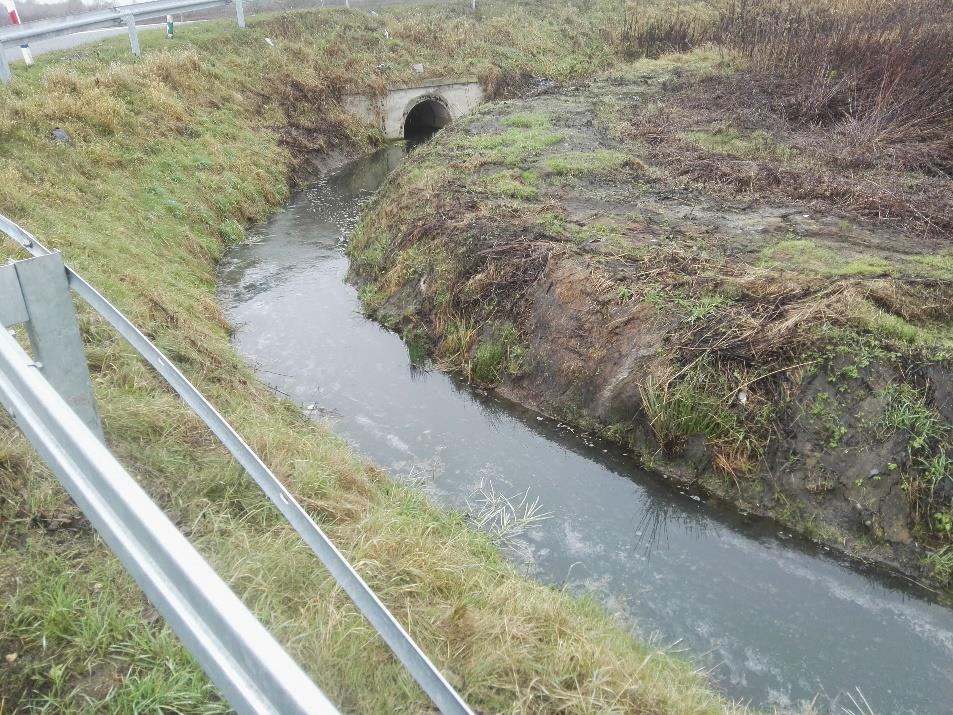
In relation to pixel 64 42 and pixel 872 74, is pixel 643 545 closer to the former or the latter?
pixel 872 74

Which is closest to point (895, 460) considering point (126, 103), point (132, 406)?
point (132, 406)

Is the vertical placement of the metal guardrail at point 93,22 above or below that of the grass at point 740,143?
above

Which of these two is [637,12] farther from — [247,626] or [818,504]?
[247,626]

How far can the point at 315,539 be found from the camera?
226 centimetres

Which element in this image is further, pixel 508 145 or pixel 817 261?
pixel 508 145

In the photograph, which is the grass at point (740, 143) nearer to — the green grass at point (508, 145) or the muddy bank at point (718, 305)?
the muddy bank at point (718, 305)

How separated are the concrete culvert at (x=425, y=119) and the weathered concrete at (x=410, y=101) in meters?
0.07

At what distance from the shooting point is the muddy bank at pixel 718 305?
22.6 feet

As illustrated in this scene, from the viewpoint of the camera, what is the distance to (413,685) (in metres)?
3.61

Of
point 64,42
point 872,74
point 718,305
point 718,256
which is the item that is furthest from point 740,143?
point 64,42

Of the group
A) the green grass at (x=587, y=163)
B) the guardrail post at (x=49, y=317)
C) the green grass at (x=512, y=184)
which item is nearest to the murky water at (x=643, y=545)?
the green grass at (x=512, y=184)

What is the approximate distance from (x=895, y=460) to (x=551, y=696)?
4509 mm

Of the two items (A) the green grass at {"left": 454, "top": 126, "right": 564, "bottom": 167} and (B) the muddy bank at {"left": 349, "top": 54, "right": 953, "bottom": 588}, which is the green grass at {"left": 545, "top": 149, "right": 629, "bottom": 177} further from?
(A) the green grass at {"left": 454, "top": 126, "right": 564, "bottom": 167}

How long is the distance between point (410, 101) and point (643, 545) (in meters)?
A: 19.5
